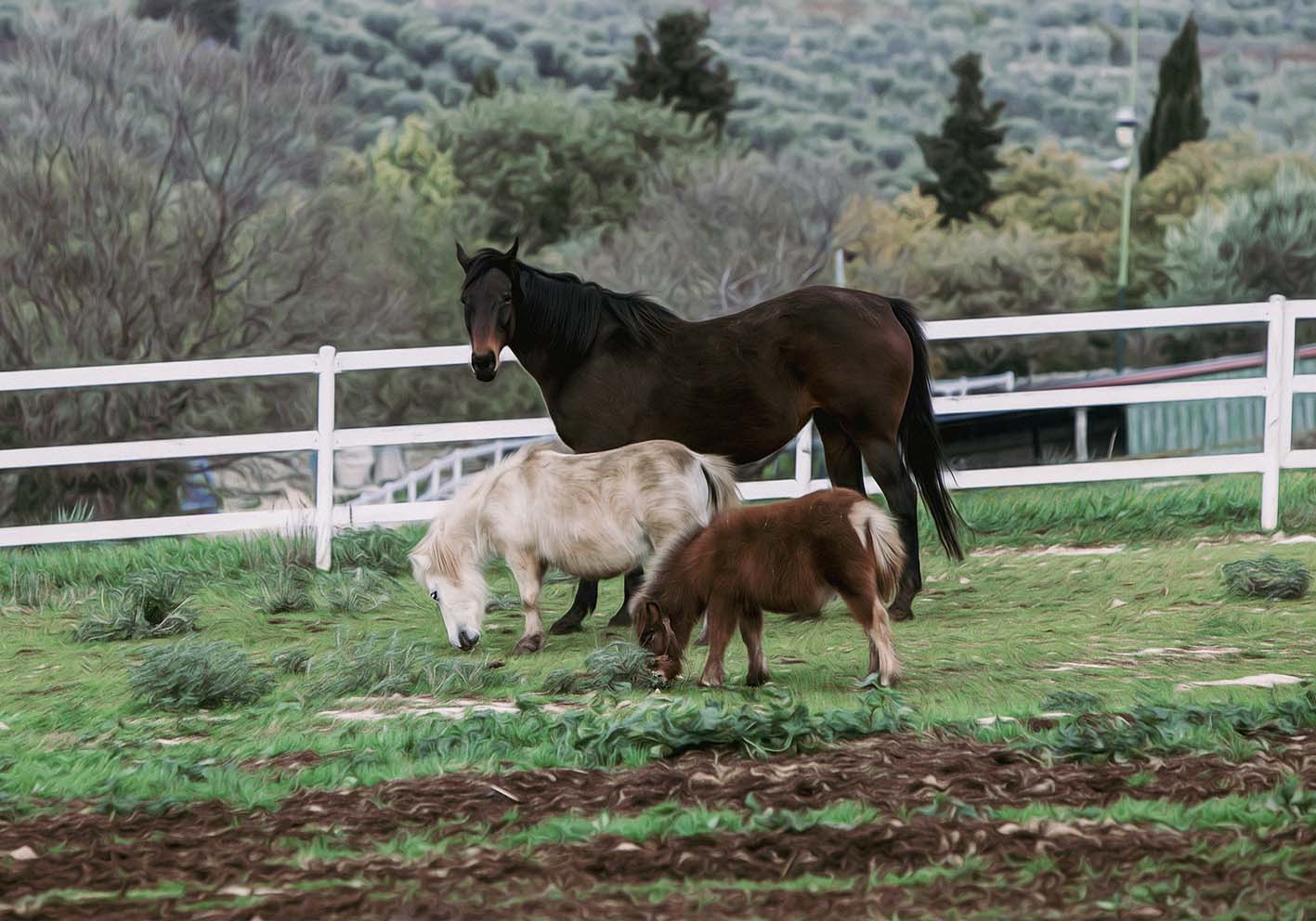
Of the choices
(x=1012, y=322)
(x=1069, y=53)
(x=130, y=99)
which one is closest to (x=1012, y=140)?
(x=1069, y=53)

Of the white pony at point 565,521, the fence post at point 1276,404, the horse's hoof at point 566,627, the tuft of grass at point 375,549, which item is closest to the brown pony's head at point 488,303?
the white pony at point 565,521

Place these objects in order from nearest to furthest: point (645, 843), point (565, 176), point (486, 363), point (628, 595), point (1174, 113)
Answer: point (645, 843), point (486, 363), point (628, 595), point (565, 176), point (1174, 113)

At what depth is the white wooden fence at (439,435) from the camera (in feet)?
34.5

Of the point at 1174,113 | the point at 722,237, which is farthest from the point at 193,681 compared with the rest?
the point at 1174,113

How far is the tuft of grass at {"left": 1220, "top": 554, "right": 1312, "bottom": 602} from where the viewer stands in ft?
27.4

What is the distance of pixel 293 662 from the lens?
7.31 m

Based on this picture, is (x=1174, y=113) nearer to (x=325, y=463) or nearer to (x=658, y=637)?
(x=325, y=463)

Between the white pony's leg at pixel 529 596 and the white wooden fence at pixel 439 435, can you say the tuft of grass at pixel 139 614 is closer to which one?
the white wooden fence at pixel 439 435

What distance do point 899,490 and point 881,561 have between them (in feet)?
8.09

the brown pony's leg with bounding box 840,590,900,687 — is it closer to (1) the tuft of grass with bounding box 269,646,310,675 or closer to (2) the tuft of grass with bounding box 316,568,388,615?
(1) the tuft of grass with bounding box 269,646,310,675

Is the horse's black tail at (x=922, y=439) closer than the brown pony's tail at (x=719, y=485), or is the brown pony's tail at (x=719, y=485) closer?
the brown pony's tail at (x=719, y=485)

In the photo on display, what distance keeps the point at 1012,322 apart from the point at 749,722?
6333 mm

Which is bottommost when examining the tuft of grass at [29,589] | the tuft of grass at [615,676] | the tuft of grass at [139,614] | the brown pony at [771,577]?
the tuft of grass at [29,589]

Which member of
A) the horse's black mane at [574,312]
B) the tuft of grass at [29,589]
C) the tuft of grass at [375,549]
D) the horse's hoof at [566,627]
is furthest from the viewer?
the tuft of grass at [375,549]
